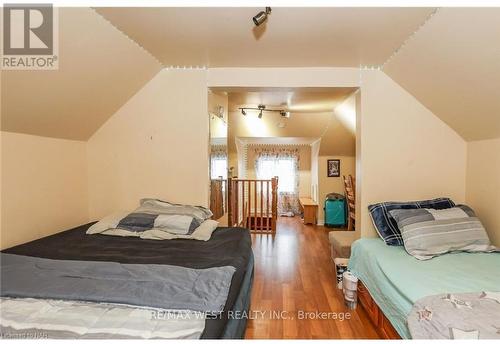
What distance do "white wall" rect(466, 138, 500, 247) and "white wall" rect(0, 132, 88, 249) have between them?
3.81 meters

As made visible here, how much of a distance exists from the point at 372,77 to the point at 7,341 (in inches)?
120

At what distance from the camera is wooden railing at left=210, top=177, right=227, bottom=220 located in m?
3.09

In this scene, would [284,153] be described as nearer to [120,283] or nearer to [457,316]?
[457,316]

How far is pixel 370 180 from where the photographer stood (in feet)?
8.54

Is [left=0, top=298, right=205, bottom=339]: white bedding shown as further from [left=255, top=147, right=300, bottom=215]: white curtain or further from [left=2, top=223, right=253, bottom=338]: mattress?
[left=255, top=147, right=300, bottom=215]: white curtain

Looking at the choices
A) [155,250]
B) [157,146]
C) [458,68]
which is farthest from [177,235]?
[458,68]

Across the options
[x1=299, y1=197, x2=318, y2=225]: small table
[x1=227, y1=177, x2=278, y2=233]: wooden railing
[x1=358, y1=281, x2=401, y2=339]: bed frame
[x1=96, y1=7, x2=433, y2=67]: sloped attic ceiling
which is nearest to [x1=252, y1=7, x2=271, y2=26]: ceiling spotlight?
[x1=96, y1=7, x2=433, y2=67]: sloped attic ceiling

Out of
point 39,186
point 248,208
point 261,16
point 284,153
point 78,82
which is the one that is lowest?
point 248,208

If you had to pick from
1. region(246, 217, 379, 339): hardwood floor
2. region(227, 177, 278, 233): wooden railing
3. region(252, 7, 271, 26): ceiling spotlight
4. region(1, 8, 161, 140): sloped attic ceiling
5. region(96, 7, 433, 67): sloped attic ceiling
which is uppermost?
region(96, 7, 433, 67): sloped attic ceiling

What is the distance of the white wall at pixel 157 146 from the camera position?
2.66m

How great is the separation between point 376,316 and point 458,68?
1880mm

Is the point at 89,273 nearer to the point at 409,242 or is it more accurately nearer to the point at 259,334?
the point at 259,334

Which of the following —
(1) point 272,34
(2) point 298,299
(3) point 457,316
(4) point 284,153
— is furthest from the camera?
(4) point 284,153

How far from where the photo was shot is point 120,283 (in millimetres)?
1243
